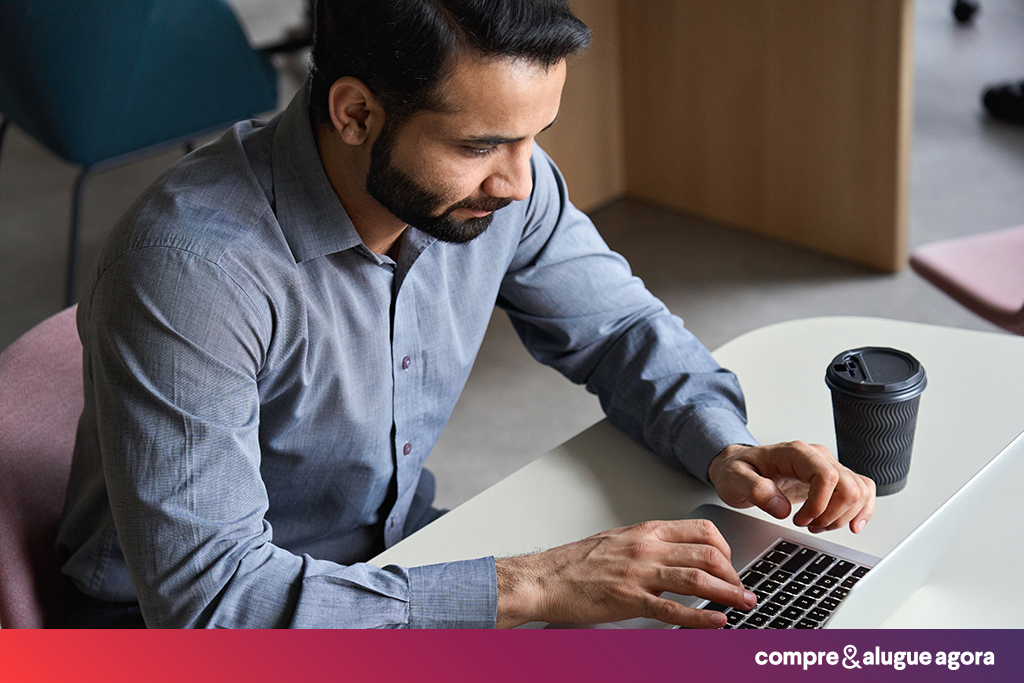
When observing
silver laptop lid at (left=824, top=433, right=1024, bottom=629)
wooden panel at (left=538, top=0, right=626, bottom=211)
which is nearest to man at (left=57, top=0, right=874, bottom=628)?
silver laptop lid at (left=824, top=433, right=1024, bottom=629)

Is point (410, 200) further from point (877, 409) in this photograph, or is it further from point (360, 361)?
point (877, 409)

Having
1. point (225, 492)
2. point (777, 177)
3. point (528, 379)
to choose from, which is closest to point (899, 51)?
point (777, 177)

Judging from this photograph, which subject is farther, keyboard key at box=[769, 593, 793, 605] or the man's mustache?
the man's mustache

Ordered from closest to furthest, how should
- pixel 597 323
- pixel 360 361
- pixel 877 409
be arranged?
pixel 877 409 < pixel 360 361 < pixel 597 323

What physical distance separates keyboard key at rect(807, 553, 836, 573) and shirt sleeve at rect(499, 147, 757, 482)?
0.74 ft

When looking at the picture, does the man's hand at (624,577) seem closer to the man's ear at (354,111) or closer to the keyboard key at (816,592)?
the keyboard key at (816,592)

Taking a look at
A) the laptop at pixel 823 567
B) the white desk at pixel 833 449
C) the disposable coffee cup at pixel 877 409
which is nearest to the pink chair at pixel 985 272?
the white desk at pixel 833 449

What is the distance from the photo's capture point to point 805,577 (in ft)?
2.89

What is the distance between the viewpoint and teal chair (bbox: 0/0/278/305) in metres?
2.49

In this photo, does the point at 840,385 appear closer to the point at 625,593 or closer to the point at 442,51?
the point at 625,593

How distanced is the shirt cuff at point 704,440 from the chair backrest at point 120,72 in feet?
6.68

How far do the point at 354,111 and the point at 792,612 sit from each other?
0.59 meters

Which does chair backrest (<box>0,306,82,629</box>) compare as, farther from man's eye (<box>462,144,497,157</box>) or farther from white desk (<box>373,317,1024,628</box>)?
man's eye (<box>462,144,497,157</box>)

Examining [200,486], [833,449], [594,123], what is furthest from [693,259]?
[200,486]
